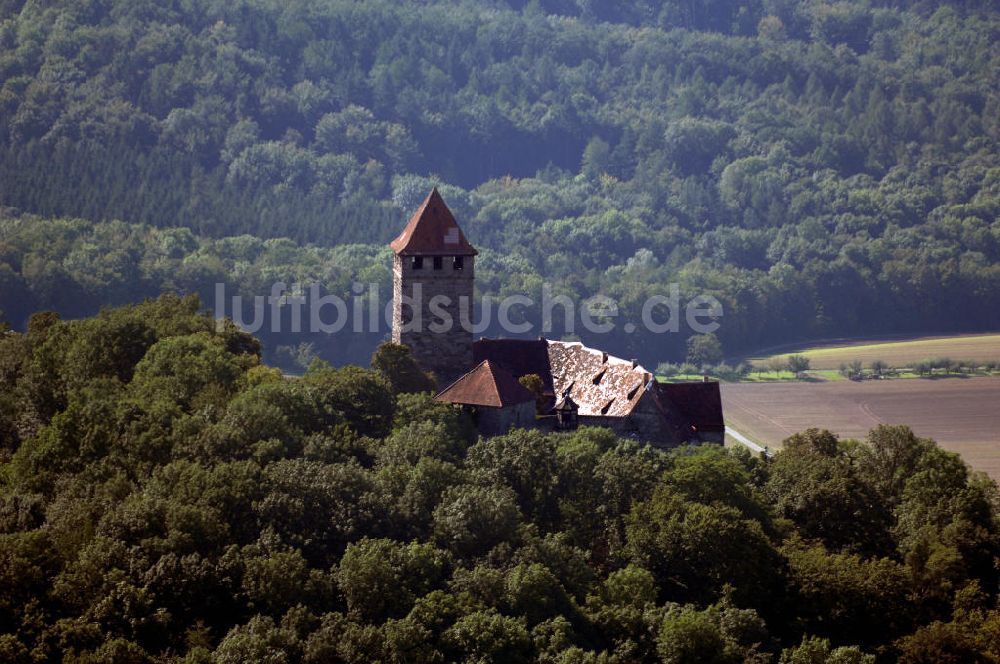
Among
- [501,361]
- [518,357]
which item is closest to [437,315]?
[501,361]

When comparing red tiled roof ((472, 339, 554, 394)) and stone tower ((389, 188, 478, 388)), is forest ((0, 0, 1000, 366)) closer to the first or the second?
stone tower ((389, 188, 478, 388))

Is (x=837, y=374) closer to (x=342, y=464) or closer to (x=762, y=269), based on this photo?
(x=762, y=269)

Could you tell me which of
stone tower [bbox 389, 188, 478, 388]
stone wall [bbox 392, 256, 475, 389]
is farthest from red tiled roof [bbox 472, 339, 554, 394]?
stone tower [bbox 389, 188, 478, 388]

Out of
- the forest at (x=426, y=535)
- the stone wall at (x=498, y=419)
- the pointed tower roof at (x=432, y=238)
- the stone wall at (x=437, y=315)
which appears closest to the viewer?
the forest at (x=426, y=535)

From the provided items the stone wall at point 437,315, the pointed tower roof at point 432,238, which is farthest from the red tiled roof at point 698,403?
the pointed tower roof at point 432,238

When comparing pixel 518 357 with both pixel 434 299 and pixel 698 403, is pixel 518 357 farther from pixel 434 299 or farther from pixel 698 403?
pixel 698 403

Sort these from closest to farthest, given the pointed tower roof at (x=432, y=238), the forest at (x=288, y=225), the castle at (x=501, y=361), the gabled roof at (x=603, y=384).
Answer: the gabled roof at (x=603, y=384) → the castle at (x=501, y=361) → the pointed tower roof at (x=432, y=238) → the forest at (x=288, y=225)

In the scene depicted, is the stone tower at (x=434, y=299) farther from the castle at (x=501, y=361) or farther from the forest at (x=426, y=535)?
the forest at (x=426, y=535)
